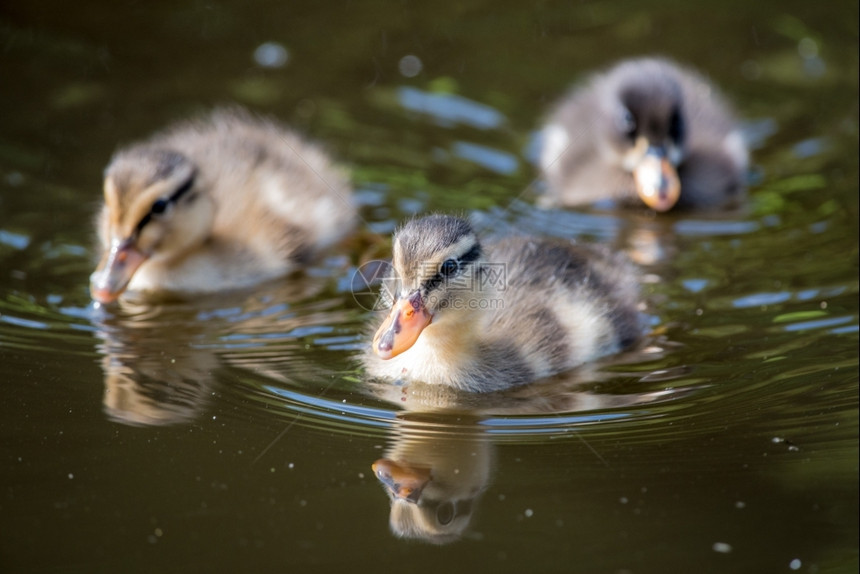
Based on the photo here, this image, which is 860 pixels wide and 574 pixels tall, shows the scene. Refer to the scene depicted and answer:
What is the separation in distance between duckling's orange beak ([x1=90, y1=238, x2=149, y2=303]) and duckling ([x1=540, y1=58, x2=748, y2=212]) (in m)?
2.14

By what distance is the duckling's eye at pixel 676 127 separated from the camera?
20.0 feet

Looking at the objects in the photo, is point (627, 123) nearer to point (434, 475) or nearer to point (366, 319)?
point (366, 319)

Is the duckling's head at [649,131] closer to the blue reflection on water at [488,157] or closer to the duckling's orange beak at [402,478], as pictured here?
the blue reflection on water at [488,157]

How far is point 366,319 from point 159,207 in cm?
104

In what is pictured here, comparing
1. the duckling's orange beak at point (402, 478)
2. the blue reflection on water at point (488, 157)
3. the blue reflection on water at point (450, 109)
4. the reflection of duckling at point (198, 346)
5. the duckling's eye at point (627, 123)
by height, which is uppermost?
the blue reflection on water at point (450, 109)

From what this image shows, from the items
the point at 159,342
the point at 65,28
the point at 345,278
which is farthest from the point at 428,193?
the point at 65,28

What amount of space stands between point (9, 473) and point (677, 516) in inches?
73.8

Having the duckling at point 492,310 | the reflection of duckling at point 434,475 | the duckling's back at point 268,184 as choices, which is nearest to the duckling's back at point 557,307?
the duckling at point 492,310

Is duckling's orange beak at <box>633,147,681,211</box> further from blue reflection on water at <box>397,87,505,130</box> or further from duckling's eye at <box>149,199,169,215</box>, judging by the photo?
duckling's eye at <box>149,199,169,215</box>

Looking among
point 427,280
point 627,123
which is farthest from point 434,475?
point 627,123

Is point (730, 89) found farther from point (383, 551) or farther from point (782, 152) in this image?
point (383, 551)

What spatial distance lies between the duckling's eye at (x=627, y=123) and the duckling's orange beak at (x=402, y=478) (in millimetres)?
3048

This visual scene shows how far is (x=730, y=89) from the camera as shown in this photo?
24.4 ft

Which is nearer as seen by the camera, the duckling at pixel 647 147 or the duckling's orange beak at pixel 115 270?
the duckling's orange beak at pixel 115 270
